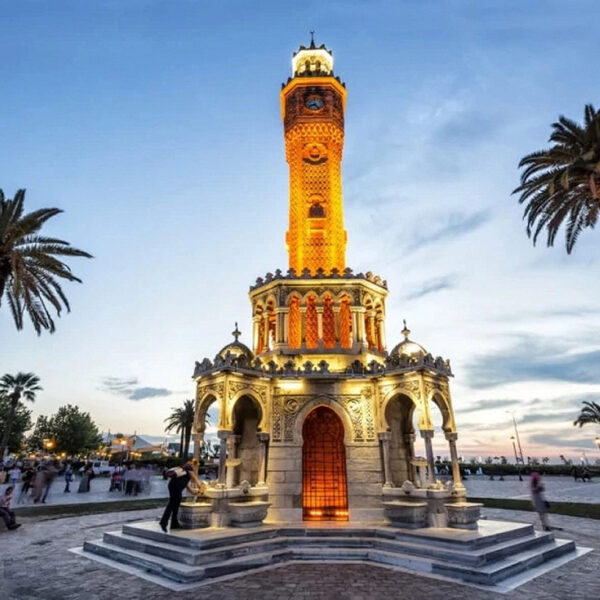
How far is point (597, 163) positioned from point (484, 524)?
15.5 metres

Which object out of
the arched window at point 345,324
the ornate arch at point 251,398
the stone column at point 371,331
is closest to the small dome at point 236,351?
the ornate arch at point 251,398

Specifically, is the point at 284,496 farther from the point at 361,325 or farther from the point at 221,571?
the point at 361,325

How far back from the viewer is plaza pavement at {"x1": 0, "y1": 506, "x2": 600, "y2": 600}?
831 centimetres

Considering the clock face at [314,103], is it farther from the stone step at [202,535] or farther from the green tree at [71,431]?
the green tree at [71,431]

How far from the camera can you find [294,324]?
18812 mm

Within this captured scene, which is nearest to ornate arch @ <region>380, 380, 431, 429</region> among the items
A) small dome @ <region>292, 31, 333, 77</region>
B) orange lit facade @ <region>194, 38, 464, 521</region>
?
orange lit facade @ <region>194, 38, 464, 521</region>

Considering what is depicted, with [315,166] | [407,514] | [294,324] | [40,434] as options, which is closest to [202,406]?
[294,324]

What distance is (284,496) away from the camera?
15.0 m

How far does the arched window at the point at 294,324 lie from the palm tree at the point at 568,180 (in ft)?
40.6

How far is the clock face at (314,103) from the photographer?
2256cm

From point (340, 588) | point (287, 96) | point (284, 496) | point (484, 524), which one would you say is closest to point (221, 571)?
point (340, 588)

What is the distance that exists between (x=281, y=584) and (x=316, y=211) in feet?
53.3

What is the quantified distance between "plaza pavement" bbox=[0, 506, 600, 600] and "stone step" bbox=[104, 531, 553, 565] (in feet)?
3.27

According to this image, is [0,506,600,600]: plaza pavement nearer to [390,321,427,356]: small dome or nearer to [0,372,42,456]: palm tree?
[390,321,427,356]: small dome
